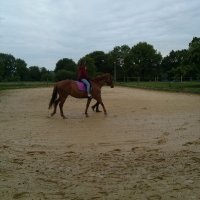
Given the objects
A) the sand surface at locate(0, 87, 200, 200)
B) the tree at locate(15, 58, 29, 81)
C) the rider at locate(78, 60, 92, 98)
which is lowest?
the sand surface at locate(0, 87, 200, 200)

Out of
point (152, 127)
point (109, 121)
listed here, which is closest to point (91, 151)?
point (152, 127)

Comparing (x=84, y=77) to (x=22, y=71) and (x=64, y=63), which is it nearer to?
(x=64, y=63)

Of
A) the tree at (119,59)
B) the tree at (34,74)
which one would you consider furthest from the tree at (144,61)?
the tree at (34,74)

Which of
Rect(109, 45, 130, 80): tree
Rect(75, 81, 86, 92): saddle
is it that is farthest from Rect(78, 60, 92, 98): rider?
Rect(109, 45, 130, 80): tree

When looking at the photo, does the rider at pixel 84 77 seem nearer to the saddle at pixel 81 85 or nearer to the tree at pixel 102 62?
the saddle at pixel 81 85

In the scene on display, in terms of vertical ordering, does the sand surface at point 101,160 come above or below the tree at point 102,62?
below

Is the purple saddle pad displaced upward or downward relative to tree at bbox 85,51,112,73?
downward

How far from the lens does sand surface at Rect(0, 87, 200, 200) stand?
5.07m

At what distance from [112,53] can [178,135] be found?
9679 centimetres

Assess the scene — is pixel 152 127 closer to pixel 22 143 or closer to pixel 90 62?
pixel 22 143

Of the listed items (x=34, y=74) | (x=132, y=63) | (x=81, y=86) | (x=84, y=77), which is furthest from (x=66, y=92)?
(x=34, y=74)

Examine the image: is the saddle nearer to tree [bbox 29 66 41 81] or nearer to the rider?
the rider

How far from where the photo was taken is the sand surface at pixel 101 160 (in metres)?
5.07

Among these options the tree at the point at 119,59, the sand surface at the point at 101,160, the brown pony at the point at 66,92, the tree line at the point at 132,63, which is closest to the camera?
the sand surface at the point at 101,160
